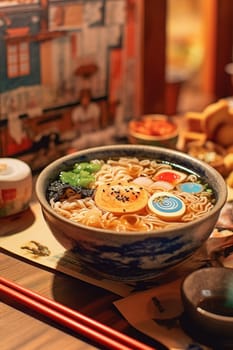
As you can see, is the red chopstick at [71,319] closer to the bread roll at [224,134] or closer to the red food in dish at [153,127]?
the red food in dish at [153,127]

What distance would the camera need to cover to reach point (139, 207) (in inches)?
40.5

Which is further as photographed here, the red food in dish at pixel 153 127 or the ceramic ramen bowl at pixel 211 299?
the red food in dish at pixel 153 127

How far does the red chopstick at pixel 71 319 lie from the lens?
857 mm

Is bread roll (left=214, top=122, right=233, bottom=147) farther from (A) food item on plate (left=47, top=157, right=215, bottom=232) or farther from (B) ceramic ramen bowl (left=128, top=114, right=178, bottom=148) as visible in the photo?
(A) food item on plate (left=47, top=157, right=215, bottom=232)

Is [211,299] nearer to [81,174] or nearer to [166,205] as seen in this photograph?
[166,205]

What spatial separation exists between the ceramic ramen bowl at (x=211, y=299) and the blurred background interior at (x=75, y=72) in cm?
68

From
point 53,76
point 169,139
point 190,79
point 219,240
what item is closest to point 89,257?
point 219,240

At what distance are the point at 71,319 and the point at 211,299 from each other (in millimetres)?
217

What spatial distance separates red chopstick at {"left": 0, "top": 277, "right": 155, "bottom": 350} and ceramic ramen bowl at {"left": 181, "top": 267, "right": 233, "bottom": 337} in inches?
3.5

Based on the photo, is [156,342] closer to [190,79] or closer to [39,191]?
[39,191]

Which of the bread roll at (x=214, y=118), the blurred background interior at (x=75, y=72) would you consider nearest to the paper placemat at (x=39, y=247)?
the blurred background interior at (x=75, y=72)

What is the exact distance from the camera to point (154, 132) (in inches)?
59.1

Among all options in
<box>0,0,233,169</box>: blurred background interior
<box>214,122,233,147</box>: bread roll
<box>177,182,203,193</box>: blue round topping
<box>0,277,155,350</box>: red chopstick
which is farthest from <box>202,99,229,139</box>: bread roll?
<box>0,277,155,350</box>: red chopstick

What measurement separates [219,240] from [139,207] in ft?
0.63
